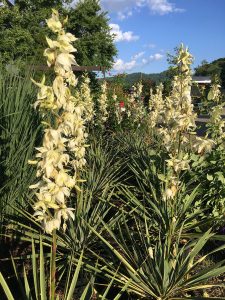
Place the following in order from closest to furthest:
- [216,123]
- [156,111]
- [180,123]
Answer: [180,123] → [216,123] → [156,111]

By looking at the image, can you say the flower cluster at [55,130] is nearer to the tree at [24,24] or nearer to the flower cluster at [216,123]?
the flower cluster at [216,123]

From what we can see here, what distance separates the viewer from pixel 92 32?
30797 mm

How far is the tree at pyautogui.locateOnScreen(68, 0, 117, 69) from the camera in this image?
96.2 ft

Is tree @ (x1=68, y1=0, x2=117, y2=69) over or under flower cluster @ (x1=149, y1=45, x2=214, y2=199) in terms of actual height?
over

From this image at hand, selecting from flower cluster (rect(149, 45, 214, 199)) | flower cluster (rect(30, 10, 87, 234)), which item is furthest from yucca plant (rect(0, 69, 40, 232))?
flower cluster (rect(30, 10, 87, 234))

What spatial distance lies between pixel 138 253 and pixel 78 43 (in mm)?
27011

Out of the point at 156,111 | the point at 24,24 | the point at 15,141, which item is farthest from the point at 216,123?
the point at 24,24

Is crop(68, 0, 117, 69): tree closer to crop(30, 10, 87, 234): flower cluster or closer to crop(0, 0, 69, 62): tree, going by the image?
crop(0, 0, 69, 62): tree

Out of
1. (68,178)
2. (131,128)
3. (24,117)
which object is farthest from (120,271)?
(131,128)

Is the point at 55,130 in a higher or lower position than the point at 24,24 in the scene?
lower

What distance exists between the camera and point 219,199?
425cm

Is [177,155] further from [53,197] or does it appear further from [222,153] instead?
[53,197]

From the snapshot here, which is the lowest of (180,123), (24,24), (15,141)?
(15,141)

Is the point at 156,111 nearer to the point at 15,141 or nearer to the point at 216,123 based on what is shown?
the point at 216,123
